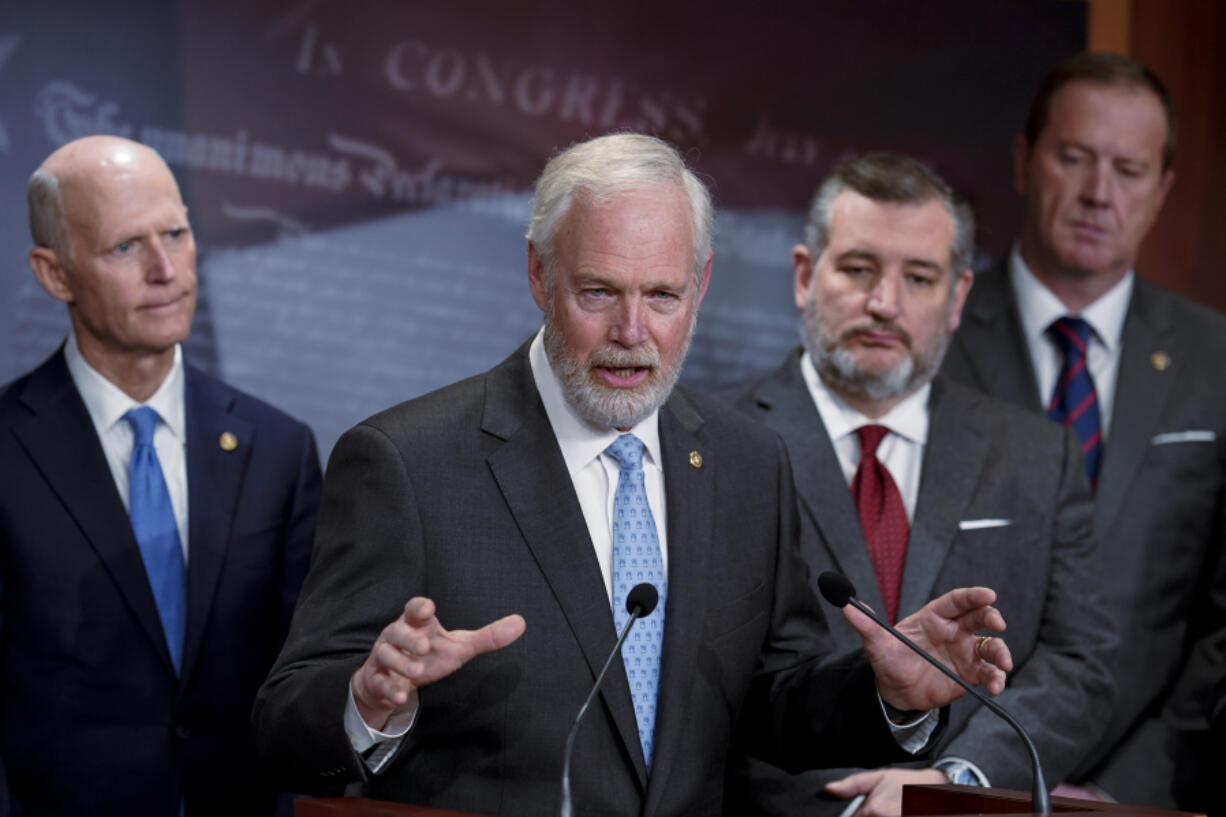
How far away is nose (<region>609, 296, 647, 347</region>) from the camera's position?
240 centimetres

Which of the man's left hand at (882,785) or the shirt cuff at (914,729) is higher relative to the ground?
the shirt cuff at (914,729)

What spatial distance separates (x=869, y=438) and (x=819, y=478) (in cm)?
17

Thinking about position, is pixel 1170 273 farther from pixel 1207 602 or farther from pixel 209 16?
pixel 209 16

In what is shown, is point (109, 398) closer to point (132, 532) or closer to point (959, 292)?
point (132, 532)

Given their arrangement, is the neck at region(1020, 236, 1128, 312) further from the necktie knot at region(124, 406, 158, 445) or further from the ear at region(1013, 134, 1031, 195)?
the necktie knot at region(124, 406, 158, 445)

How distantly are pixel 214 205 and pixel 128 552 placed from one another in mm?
1171

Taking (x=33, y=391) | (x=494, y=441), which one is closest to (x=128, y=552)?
(x=33, y=391)

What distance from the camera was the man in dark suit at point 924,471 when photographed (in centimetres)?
308

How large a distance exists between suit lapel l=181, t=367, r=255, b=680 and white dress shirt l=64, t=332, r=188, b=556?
0.11ft

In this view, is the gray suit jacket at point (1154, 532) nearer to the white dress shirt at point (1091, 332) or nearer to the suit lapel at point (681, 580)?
the white dress shirt at point (1091, 332)

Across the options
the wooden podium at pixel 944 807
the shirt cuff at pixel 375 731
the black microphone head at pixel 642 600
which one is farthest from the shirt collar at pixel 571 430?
the wooden podium at pixel 944 807

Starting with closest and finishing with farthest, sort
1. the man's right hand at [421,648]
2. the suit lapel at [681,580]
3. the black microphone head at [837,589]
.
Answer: the man's right hand at [421,648] → the black microphone head at [837,589] → the suit lapel at [681,580]

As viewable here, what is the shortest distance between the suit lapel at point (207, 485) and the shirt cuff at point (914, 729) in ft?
4.49

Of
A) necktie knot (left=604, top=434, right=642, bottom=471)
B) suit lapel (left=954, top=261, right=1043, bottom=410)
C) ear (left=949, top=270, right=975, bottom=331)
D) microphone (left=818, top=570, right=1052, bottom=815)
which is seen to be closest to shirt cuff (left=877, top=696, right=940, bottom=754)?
microphone (left=818, top=570, right=1052, bottom=815)
